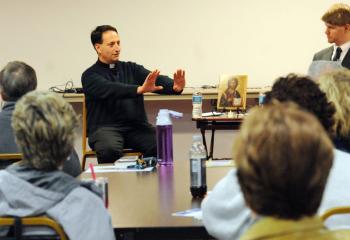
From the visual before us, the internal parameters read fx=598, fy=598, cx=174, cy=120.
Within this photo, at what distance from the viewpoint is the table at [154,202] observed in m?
1.84

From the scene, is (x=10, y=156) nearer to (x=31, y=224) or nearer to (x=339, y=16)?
(x=31, y=224)

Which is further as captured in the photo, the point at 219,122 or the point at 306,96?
the point at 219,122

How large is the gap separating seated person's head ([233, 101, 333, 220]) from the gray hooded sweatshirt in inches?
28.2

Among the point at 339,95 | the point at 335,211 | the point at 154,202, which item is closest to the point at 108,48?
the point at 154,202

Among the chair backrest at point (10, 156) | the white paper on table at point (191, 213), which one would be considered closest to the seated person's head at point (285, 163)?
the white paper on table at point (191, 213)

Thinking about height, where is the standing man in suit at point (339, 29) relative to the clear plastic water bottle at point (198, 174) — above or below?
above

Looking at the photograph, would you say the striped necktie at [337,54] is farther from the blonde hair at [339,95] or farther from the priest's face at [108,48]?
the blonde hair at [339,95]

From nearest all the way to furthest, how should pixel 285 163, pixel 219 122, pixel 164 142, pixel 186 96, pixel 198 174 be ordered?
pixel 285 163 → pixel 198 174 → pixel 164 142 → pixel 219 122 → pixel 186 96

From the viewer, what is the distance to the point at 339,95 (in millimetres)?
2049

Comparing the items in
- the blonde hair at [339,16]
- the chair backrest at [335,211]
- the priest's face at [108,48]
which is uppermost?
the blonde hair at [339,16]

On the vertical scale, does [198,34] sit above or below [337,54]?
above

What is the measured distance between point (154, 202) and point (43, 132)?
59cm

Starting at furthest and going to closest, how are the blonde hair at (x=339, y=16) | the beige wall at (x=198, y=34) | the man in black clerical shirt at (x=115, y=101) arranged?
1. the beige wall at (x=198, y=34)
2. the blonde hair at (x=339, y=16)
3. the man in black clerical shirt at (x=115, y=101)

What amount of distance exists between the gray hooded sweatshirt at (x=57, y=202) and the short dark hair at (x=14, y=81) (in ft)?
4.09
